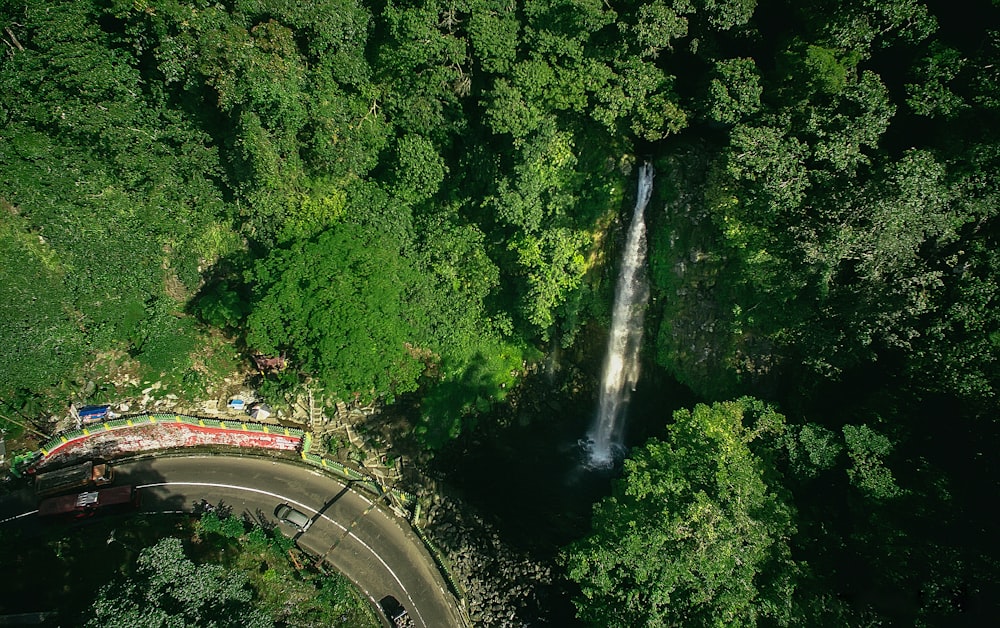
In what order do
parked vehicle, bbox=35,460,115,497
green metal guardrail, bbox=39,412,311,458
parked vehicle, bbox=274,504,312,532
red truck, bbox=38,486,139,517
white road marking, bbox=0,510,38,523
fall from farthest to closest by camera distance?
green metal guardrail, bbox=39,412,311,458 → parked vehicle, bbox=274,504,312,532 → parked vehicle, bbox=35,460,115,497 → white road marking, bbox=0,510,38,523 → red truck, bbox=38,486,139,517

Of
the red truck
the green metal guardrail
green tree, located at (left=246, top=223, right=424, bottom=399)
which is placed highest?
green tree, located at (left=246, top=223, right=424, bottom=399)

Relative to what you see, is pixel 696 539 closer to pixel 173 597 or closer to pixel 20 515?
pixel 173 597

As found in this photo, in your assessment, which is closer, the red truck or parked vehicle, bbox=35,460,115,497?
the red truck

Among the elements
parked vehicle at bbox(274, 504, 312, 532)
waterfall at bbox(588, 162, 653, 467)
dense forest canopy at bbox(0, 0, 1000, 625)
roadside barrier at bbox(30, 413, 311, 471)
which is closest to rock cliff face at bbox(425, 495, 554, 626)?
dense forest canopy at bbox(0, 0, 1000, 625)

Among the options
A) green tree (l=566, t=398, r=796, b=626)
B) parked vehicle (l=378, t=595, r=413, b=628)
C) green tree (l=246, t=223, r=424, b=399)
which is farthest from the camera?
green tree (l=246, t=223, r=424, b=399)

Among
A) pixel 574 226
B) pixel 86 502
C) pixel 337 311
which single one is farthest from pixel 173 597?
pixel 574 226

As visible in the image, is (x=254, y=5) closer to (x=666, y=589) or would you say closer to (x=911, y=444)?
(x=666, y=589)

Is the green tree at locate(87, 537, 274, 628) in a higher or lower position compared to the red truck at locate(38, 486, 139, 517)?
lower

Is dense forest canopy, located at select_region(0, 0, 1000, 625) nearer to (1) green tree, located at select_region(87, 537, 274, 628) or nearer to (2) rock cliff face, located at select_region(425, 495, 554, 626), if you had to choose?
(2) rock cliff face, located at select_region(425, 495, 554, 626)
